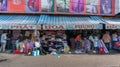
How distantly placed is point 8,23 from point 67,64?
6842 millimetres

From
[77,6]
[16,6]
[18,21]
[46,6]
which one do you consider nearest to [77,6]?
[77,6]

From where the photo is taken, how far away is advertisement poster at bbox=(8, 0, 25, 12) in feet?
73.4

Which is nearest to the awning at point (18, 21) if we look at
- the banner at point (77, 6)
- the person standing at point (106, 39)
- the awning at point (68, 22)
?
the awning at point (68, 22)

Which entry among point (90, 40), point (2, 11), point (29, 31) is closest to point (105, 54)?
point (90, 40)

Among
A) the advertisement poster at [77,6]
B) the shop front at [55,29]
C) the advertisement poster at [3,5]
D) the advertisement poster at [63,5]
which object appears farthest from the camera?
the advertisement poster at [77,6]

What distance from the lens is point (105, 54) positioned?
19609mm

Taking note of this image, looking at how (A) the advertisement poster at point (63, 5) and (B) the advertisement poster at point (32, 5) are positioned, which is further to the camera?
(A) the advertisement poster at point (63, 5)

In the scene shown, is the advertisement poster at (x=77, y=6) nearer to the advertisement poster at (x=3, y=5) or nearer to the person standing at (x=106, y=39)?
the person standing at (x=106, y=39)

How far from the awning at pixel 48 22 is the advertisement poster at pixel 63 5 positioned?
65cm

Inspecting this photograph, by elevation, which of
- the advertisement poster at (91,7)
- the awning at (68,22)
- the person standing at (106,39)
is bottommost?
the person standing at (106,39)

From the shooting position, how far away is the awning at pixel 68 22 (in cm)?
1986

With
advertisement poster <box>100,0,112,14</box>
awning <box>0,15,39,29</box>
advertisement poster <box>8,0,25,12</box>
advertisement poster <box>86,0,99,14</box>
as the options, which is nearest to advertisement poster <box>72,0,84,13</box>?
advertisement poster <box>86,0,99,14</box>

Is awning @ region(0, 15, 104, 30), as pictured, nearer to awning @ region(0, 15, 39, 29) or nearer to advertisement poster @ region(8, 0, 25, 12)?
awning @ region(0, 15, 39, 29)

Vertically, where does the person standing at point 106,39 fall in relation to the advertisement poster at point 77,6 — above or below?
below
